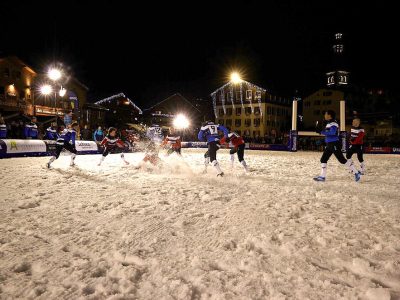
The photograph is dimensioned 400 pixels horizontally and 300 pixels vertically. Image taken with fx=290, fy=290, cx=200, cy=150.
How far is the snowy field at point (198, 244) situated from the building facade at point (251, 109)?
45040 mm

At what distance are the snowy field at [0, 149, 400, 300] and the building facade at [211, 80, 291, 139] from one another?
45.0m

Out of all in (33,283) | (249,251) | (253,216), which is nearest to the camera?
(33,283)

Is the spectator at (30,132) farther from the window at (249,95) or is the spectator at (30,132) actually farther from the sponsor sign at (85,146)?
the window at (249,95)

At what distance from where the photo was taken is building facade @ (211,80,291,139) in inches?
2008

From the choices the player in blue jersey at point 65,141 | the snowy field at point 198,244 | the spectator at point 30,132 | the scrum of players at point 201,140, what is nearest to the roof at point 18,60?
the spectator at point 30,132

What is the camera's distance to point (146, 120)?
1960 inches

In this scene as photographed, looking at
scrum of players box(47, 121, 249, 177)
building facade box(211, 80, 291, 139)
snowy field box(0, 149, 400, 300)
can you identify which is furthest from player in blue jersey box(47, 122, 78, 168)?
building facade box(211, 80, 291, 139)

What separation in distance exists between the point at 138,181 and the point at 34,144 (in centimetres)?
1234

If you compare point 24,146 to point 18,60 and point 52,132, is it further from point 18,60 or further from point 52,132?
point 18,60

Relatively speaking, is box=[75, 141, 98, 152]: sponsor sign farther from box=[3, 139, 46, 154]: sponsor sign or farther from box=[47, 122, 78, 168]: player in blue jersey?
box=[47, 122, 78, 168]: player in blue jersey

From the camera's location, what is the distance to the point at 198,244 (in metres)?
3.64

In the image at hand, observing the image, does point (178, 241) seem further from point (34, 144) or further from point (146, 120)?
point (146, 120)

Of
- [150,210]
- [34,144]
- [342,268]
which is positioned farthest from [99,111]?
[342,268]

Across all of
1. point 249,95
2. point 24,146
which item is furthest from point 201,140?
point 249,95
